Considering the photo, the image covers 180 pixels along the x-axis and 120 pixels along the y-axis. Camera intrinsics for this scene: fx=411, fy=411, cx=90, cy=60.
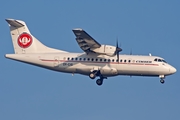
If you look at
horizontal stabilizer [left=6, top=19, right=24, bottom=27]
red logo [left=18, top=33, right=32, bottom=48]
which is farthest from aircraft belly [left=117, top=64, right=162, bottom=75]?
horizontal stabilizer [left=6, top=19, right=24, bottom=27]

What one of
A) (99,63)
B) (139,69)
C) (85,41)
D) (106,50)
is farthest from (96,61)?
(139,69)

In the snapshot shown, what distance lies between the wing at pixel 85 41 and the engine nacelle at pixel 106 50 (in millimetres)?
313

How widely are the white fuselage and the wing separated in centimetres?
74

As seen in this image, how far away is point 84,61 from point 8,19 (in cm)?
781

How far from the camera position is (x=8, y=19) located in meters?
36.6

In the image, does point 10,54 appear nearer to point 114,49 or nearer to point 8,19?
point 8,19

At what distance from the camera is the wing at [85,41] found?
33.8 meters

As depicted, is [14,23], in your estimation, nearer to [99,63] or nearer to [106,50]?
[99,63]

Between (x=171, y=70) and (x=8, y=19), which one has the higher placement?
(x=8, y=19)

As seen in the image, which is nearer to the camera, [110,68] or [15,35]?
[110,68]

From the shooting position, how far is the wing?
33750 mm

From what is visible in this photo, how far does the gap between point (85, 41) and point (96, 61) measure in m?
2.07

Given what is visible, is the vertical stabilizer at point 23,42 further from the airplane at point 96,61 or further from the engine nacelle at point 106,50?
the engine nacelle at point 106,50

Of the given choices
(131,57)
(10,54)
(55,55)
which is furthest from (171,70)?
(10,54)
